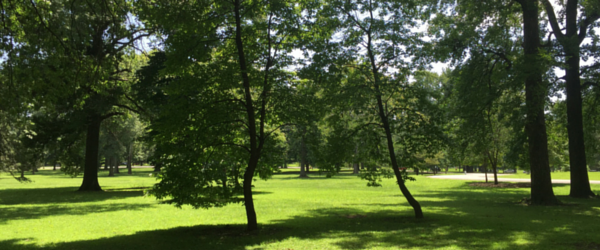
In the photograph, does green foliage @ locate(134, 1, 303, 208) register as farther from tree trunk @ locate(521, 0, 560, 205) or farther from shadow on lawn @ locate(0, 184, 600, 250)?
tree trunk @ locate(521, 0, 560, 205)

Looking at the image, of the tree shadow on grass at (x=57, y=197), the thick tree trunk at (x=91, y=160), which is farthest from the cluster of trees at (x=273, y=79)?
the thick tree trunk at (x=91, y=160)

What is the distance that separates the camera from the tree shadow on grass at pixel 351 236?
9055 millimetres

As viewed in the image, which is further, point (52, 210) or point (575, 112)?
Result: point (575, 112)

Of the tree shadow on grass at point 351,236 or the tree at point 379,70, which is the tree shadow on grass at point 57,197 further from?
the tree at point 379,70

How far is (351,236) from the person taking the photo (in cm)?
1025

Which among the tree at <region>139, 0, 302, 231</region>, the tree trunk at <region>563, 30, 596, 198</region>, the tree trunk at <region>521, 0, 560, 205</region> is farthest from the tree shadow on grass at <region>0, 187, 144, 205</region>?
the tree trunk at <region>563, 30, 596, 198</region>

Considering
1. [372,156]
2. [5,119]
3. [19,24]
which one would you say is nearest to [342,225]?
[372,156]

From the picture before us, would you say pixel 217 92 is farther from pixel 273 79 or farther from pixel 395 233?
pixel 395 233

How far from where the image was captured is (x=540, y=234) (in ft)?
32.5

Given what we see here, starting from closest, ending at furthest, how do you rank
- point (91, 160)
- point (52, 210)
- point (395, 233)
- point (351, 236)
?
point (351, 236) < point (395, 233) < point (52, 210) < point (91, 160)

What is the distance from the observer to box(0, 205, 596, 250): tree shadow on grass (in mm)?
9055

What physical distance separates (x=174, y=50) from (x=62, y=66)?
8.15ft

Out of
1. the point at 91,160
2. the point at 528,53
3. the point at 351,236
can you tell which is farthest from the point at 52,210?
the point at 528,53

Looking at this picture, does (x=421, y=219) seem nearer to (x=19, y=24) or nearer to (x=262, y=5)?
(x=262, y=5)
